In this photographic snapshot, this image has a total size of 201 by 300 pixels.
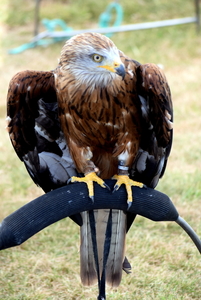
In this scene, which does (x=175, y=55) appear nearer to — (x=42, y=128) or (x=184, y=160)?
(x=184, y=160)

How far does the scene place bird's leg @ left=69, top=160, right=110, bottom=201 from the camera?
260 centimetres

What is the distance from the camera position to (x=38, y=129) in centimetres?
310

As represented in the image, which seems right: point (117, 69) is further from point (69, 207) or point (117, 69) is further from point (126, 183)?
point (69, 207)

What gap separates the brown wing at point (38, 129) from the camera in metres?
2.85

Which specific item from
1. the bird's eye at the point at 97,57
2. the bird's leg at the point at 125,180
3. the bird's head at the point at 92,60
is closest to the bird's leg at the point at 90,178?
the bird's leg at the point at 125,180

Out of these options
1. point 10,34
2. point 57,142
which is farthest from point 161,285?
point 10,34

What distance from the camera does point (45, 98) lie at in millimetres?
3014

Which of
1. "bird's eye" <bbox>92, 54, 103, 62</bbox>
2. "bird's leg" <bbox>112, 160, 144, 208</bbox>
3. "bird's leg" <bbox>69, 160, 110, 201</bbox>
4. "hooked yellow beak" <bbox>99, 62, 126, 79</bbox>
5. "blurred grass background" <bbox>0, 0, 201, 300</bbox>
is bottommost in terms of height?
"blurred grass background" <bbox>0, 0, 201, 300</bbox>

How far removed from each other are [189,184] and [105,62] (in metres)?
2.79

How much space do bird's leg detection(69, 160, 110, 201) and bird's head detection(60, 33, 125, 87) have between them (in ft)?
1.81

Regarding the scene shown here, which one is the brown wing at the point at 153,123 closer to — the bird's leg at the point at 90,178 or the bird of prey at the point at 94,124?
the bird of prey at the point at 94,124

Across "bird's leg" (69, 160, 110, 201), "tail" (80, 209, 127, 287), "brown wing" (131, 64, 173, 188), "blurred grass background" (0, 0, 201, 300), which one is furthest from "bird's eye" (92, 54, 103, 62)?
"blurred grass background" (0, 0, 201, 300)

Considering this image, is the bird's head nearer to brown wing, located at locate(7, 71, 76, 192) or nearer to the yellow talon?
brown wing, located at locate(7, 71, 76, 192)

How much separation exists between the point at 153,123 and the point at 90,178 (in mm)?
535
